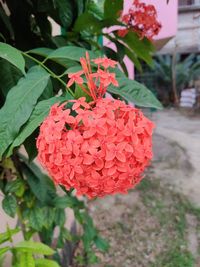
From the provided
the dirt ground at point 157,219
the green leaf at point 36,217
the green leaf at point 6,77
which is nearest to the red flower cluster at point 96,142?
the green leaf at point 6,77

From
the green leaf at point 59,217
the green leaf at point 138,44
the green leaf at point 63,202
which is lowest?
the green leaf at point 59,217

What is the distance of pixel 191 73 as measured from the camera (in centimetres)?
844

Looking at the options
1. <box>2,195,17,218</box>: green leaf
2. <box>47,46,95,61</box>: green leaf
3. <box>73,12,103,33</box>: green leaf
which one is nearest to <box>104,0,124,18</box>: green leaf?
<box>73,12,103,33</box>: green leaf

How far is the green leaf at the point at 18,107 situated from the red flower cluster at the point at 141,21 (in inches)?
24.7

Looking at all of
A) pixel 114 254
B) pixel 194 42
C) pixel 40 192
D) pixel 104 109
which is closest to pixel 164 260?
pixel 114 254

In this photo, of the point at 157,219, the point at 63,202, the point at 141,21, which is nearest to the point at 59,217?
the point at 63,202

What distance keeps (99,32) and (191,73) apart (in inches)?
296

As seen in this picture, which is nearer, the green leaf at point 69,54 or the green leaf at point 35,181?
A: the green leaf at point 69,54

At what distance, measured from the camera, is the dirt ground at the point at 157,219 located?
2688 mm

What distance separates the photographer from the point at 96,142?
615 millimetres

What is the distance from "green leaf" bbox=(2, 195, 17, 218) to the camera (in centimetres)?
135

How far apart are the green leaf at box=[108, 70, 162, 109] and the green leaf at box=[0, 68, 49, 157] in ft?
0.51

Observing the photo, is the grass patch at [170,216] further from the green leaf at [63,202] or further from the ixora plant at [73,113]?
the ixora plant at [73,113]

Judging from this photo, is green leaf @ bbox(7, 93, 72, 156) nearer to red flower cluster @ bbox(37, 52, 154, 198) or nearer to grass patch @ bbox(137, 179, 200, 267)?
red flower cluster @ bbox(37, 52, 154, 198)
